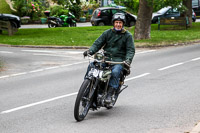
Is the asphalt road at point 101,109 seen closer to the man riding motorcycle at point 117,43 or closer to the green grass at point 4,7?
the man riding motorcycle at point 117,43

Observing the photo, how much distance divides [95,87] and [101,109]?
1.14 metres

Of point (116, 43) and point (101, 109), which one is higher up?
point (116, 43)

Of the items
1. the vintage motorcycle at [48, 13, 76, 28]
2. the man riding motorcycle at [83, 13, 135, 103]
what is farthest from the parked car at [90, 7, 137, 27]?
the man riding motorcycle at [83, 13, 135, 103]

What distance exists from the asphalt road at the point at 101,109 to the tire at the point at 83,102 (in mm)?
127

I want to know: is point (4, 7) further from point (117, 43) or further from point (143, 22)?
point (117, 43)

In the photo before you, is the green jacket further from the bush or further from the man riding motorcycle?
the bush

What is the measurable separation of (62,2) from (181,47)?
10.6 m

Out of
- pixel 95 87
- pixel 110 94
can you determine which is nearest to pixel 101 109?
pixel 110 94

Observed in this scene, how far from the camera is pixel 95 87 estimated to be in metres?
7.49

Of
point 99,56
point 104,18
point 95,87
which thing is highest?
point 99,56

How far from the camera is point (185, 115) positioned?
7.87 metres

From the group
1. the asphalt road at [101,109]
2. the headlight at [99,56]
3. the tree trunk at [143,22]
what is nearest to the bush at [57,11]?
the tree trunk at [143,22]

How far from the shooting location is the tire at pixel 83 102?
7145 mm

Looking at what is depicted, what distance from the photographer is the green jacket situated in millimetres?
8086
